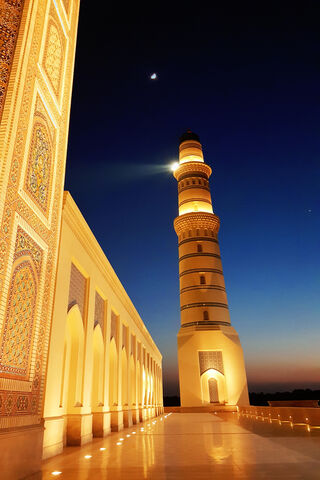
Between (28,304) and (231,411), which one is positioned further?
(231,411)

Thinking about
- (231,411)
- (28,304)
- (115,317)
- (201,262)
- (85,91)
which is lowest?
(231,411)

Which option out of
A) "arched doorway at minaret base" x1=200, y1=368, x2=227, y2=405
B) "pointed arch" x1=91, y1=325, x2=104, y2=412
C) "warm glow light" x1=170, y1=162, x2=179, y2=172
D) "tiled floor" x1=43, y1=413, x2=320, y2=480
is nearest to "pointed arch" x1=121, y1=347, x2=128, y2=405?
"pointed arch" x1=91, y1=325, x2=104, y2=412

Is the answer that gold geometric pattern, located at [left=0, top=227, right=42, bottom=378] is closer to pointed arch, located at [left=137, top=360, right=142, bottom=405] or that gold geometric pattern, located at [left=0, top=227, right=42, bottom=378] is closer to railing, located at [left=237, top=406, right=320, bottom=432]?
railing, located at [left=237, top=406, right=320, bottom=432]

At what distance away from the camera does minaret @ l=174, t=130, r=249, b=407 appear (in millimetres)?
19125

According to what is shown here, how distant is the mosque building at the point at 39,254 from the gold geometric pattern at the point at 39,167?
1cm

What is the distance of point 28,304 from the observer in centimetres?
378

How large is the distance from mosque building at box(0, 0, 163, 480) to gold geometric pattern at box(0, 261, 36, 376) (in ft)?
0.03

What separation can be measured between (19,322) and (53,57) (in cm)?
401

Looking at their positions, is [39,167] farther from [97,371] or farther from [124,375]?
[124,375]

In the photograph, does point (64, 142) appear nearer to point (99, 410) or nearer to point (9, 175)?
point (9, 175)

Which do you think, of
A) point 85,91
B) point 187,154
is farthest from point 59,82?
point 187,154

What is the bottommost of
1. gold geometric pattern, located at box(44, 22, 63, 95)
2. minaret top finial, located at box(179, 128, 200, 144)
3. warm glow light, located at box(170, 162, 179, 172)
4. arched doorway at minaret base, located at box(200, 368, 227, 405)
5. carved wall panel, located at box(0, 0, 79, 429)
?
arched doorway at minaret base, located at box(200, 368, 227, 405)

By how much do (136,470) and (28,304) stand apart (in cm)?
213

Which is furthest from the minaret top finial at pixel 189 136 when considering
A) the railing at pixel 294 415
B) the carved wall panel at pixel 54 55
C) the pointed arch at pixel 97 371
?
the carved wall panel at pixel 54 55
